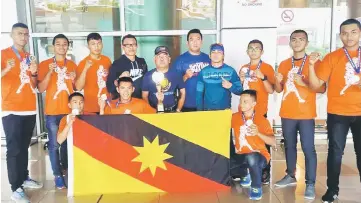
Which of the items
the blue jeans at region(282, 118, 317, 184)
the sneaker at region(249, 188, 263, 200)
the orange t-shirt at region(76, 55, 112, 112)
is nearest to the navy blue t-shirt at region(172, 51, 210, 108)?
the orange t-shirt at region(76, 55, 112, 112)

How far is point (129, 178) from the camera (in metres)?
3.74

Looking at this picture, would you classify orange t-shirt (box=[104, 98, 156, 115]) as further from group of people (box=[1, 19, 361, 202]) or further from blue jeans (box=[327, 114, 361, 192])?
blue jeans (box=[327, 114, 361, 192])

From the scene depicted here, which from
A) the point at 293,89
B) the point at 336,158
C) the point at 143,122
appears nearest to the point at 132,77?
the point at 143,122

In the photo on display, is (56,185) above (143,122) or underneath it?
underneath

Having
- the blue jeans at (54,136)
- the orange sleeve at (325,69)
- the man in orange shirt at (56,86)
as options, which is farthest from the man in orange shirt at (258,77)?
the blue jeans at (54,136)

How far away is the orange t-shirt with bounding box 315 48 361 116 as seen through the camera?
327 cm

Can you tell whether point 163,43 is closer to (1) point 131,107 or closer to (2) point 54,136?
(1) point 131,107

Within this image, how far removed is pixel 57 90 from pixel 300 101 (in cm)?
266

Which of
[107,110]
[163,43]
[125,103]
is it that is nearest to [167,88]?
[125,103]

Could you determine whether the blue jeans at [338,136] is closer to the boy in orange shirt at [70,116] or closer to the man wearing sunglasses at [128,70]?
the man wearing sunglasses at [128,70]

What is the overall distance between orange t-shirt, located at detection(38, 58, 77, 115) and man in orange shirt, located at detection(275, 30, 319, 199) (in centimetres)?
236

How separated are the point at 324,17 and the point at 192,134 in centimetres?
440

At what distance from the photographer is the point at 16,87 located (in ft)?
12.0

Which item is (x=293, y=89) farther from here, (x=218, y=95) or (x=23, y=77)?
(x=23, y=77)
